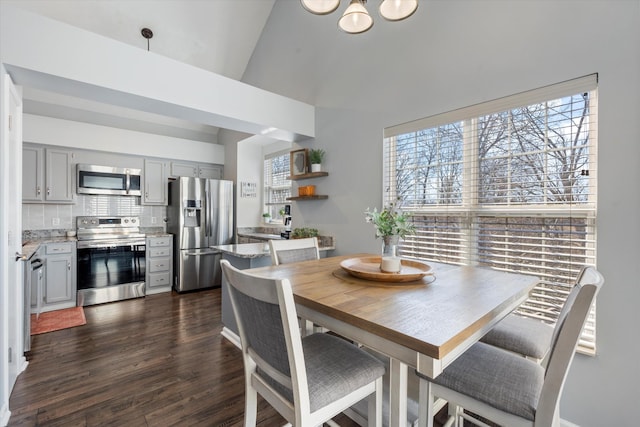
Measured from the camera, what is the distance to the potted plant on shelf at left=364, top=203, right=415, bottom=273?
4.83 feet

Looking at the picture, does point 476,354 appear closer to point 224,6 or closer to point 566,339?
point 566,339

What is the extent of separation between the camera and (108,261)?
394cm

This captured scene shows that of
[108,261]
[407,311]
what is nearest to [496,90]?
[407,311]

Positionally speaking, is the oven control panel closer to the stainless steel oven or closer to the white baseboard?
the stainless steel oven

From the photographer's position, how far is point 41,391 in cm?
199

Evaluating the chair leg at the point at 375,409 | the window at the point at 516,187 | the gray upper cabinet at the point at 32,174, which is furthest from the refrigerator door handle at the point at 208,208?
the chair leg at the point at 375,409

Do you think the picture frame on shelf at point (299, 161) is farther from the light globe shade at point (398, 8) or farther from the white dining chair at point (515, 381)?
the white dining chair at point (515, 381)

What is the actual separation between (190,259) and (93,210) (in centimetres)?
158

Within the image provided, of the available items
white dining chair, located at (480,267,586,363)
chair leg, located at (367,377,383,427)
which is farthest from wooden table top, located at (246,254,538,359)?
chair leg, located at (367,377,383,427)

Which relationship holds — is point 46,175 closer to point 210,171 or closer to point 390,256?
point 210,171

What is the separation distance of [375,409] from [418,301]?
483mm

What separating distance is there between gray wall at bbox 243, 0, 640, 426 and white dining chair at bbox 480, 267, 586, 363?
1.41 ft

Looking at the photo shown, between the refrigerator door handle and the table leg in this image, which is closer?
the table leg

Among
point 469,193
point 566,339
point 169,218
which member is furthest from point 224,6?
point 566,339
